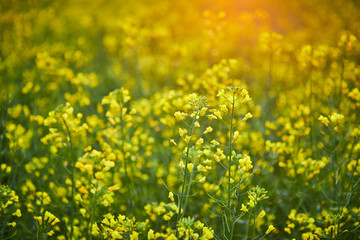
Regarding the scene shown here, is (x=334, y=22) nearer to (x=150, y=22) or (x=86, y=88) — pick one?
(x=150, y=22)

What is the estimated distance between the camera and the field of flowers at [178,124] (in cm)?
278

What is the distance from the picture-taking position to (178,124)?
5.07m

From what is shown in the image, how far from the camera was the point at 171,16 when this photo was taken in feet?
29.9

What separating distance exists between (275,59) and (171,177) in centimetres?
460

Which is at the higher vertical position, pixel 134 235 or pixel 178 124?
pixel 178 124

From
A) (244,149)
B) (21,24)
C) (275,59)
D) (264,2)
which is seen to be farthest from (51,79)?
(264,2)

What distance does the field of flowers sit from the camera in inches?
109

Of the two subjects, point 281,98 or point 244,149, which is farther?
point 281,98

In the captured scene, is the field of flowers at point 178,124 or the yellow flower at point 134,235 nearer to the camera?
the yellow flower at point 134,235

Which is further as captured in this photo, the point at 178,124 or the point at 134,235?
the point at 178,124

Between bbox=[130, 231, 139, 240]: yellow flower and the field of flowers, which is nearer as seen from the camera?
bbox=[130, 231, 139, 240]: yellow flower

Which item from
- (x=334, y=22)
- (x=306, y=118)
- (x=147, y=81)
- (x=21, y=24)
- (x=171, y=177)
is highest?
(x=21, y=24)

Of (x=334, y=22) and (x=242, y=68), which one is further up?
(x=334, y=22)

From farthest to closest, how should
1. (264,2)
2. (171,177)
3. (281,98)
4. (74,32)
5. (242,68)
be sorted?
(264,2) → (74,32) → (242,68) → (281,98) → (171,177)
